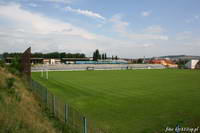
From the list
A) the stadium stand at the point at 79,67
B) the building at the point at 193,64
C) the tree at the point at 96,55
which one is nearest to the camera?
the stadium stand at the point at 79,67

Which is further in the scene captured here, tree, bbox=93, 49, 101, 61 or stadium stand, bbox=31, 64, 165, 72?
tree, bbox=93, 49, 101, 61

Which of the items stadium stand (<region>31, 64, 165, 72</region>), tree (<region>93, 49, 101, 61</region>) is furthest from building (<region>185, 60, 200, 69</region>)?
tree (<region>93, 49, 101, 61</region>)

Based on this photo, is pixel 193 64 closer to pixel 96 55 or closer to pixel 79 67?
pixel 79 67

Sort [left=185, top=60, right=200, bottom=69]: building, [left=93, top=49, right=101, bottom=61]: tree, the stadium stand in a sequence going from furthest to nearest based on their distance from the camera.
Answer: [left=93, top=49, right=101, bottom=61]: tree
[left=185, top=60, right=200, bottom=69]: building
the stadium stand

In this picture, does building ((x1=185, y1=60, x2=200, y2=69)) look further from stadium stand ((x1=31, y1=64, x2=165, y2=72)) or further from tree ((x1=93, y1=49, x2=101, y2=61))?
tree ((x1=93, y1=49, x2=101, y2=61))

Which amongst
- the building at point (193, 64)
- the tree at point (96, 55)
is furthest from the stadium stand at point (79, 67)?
the tree at point (96, 55)

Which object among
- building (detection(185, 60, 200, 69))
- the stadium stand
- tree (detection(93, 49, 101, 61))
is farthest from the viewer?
tree (detection(93, 49, 101, 61))

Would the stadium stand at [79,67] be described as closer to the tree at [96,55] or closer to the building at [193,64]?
the building at [193,64]

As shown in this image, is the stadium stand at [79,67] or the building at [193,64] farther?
the building at [193,64]

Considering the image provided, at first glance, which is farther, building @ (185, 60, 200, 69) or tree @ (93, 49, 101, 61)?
tree @ (93, 49, 101, 61)

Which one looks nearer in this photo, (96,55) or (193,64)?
(193,64)

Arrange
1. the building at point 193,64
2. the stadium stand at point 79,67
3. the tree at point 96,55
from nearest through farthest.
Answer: the stadium stand at point 79,67 < the building at point 193,64 < the tree at point 96,55

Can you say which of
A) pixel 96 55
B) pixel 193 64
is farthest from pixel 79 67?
pixel 96 55

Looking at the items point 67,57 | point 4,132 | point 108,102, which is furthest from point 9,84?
point 67,57
